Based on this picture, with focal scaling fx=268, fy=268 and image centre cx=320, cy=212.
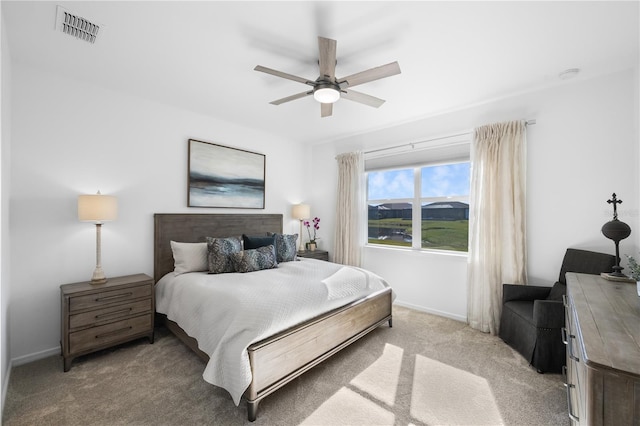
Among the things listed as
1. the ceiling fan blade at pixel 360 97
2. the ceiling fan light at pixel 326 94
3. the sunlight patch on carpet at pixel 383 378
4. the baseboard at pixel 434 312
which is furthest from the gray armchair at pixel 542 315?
the ceiling fan light at pixel 326 94

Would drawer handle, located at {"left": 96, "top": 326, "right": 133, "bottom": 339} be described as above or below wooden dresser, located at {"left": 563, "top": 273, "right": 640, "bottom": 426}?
below

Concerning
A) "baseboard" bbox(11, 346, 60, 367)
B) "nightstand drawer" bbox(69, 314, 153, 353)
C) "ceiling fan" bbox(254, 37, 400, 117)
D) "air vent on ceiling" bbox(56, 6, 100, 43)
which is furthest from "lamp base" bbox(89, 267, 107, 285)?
"ceiling fan" bbox(254, 37, 400, 117)

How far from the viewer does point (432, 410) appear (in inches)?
74.0

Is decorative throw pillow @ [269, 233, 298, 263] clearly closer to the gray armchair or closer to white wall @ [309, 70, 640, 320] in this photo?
white wall @ [309, 70, 640, 320]

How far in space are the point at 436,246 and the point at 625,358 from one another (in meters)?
3.02

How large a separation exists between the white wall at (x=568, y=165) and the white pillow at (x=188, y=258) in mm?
3084

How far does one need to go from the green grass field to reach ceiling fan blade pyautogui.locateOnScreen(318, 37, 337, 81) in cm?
262

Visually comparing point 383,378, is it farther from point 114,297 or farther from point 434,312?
point 114,297

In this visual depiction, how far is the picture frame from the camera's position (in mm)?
3633

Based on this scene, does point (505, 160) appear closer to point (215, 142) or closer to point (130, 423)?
point (215, 142)

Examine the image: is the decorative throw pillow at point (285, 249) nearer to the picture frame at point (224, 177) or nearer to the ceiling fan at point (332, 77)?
the picture frame at point (224, 177)

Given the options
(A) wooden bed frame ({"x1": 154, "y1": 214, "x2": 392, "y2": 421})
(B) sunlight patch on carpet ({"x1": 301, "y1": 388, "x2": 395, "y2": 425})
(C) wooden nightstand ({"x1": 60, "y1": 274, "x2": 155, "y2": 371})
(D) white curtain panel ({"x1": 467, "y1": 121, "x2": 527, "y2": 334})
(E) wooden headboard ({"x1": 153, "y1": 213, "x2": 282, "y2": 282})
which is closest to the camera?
(B) sunlight patch on carpet ({"x1": 301, "y1": 388, "x2": 395, "y2": 425})

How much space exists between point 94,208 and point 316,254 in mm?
3006

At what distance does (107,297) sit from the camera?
2535 mm
